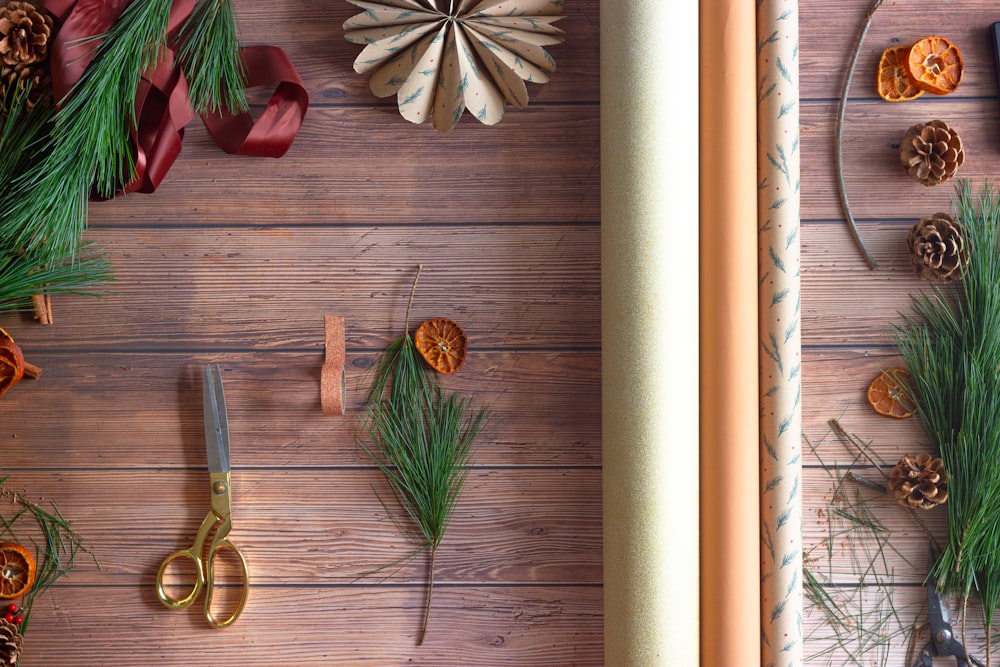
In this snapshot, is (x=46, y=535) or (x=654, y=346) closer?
(x=654, y=346)

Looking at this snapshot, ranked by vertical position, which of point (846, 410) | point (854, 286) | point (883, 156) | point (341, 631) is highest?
point (883, 156)

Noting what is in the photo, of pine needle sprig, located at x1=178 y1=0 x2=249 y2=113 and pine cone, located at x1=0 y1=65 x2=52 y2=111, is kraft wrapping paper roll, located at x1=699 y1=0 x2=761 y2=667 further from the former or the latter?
pine cone, located at x1=0 y1=65 x2=52 y2=111

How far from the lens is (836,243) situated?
0.82 meters

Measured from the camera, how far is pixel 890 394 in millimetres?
801

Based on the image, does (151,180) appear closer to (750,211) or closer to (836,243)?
(750,211)

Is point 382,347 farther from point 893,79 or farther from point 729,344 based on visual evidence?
point 893,79

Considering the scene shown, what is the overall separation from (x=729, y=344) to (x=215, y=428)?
1.89ft

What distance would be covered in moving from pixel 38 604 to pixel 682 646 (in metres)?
0.74

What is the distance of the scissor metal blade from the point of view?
2.60 feet

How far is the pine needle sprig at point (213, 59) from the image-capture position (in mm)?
791

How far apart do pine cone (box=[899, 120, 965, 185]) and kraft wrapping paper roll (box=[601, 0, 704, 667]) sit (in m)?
0.30

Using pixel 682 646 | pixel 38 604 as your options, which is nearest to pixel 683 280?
pixel 682 646

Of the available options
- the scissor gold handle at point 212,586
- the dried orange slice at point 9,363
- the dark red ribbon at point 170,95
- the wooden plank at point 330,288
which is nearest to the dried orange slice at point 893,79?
the wooden plank at point 330,288

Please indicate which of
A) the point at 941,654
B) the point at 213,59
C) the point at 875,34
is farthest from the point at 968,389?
the point at 213,59
